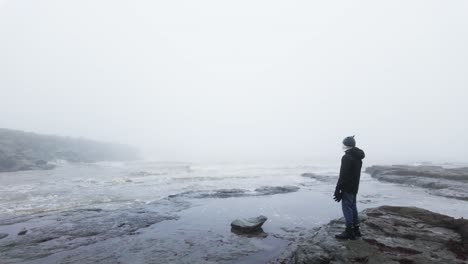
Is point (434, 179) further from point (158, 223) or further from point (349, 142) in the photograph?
point (158, 223)

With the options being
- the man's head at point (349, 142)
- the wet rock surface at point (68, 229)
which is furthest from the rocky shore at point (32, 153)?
the man's head at point (349, 142)

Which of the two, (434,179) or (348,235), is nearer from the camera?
(348,235)

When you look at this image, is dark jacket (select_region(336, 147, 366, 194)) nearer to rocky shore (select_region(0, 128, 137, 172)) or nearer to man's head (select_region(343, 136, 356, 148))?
man's head (select_region(343, 136, 356, 148))

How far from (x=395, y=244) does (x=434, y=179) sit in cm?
3098

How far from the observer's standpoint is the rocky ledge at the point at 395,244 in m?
7.83

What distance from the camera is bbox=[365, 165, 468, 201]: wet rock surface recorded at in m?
26.2

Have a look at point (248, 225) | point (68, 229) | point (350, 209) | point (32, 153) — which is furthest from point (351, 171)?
point (32, 153)

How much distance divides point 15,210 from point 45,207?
1.70 metres

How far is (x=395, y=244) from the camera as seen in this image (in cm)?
880

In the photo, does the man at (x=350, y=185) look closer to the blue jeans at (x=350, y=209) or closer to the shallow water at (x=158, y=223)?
the blue jeans at (x=350, y=209)

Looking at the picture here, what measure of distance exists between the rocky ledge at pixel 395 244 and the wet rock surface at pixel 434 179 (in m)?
17.1

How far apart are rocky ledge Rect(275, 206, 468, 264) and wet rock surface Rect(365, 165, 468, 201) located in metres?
17.1

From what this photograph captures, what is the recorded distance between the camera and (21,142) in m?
69.8

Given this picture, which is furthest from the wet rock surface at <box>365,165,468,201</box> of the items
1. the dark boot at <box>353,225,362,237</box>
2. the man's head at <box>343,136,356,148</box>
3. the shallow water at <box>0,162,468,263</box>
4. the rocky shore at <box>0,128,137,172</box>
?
the rocky shore at <box>0,128,137,172</box>
